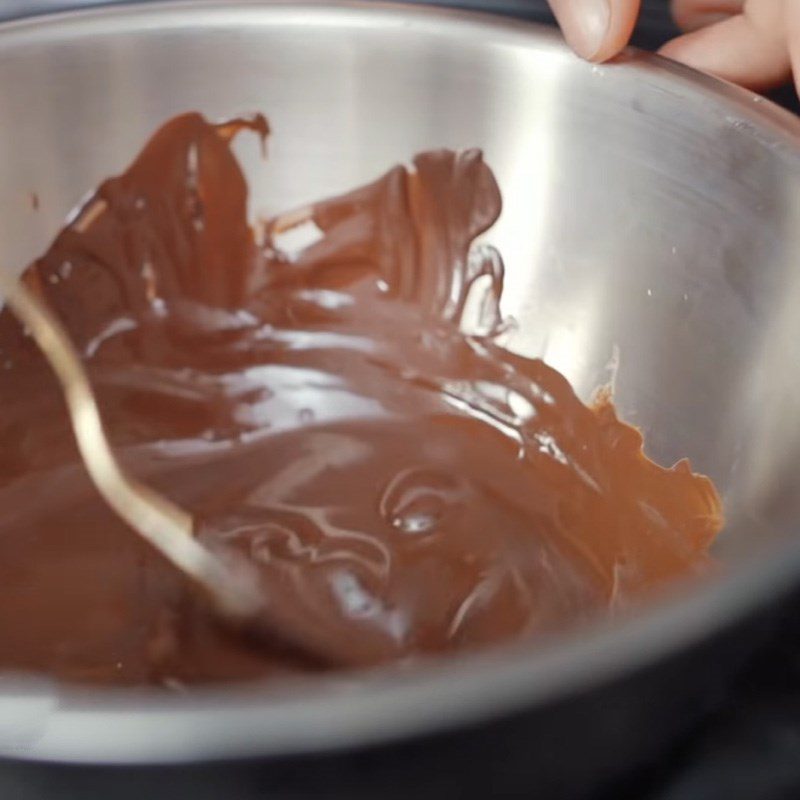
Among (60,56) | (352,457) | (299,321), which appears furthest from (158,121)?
(352,457)

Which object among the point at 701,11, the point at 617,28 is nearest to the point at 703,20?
the point at 701,11

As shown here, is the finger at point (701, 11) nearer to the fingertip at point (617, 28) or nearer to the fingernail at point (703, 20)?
the fingernail at point (703, 20)

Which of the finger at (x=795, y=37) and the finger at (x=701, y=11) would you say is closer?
the finger at (x=795, y=37)

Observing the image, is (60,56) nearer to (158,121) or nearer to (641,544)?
(158,121)


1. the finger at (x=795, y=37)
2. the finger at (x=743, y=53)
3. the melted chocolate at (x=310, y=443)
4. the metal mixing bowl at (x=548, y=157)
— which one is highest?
the finger at (x=795, y=37)

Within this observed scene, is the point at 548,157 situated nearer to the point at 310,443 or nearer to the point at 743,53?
the point at 743,53

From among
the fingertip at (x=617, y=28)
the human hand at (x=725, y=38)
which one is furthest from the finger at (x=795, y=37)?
the fingertip at (x=617, y=28)

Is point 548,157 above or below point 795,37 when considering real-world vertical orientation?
below
